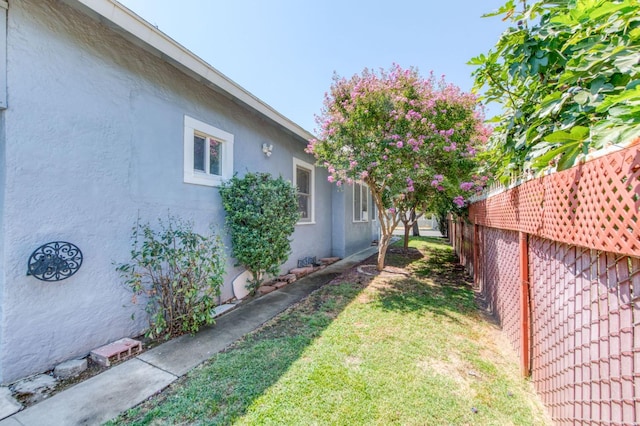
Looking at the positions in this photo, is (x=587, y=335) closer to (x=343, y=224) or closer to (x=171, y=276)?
(x=171, y=276)

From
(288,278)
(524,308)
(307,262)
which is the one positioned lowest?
(288,278)

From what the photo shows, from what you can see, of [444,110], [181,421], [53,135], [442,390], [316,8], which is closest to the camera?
[181,421]

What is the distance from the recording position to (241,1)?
704 centimetres

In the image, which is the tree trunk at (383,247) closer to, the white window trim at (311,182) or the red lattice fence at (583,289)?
the white window trim at (311,182)

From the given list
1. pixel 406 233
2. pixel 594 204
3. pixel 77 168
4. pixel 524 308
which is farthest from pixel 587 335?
pixel 406 233

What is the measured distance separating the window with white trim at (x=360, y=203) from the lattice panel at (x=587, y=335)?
31.6 ft

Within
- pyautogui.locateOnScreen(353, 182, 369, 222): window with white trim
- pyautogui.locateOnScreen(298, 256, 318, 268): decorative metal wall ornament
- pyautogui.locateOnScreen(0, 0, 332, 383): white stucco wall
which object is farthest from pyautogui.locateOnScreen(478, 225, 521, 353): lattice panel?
pyautogui.locateOnScreen(353, 182, 369, 222): window with white trim

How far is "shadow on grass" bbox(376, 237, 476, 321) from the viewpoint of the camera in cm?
559

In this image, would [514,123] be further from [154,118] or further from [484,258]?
[154,118]

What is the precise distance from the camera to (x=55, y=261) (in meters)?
3.36

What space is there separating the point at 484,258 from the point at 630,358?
501 centimetres

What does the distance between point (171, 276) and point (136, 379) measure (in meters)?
1.61

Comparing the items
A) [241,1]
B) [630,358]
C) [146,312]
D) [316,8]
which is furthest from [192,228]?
[316,8]

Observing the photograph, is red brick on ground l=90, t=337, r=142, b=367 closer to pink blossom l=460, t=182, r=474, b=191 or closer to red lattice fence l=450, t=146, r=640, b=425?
red lattice fence l=450, t=146, r=640, b=425
